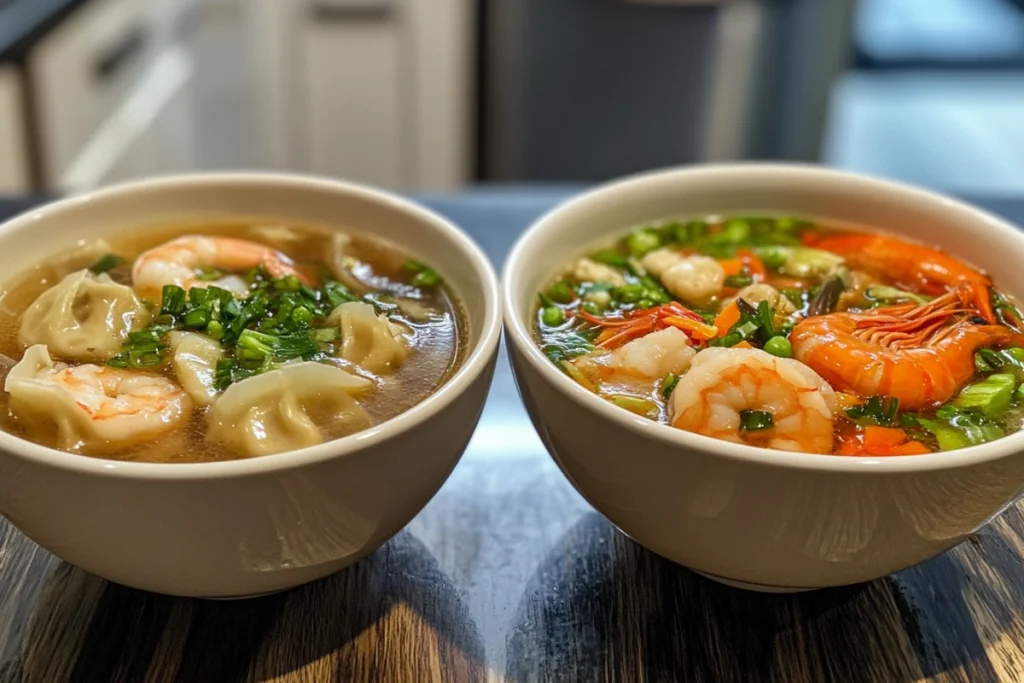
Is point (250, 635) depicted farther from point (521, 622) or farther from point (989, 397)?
point (989, 397)

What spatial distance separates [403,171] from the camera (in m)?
4.11

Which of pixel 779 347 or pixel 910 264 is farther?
pixel 910 264

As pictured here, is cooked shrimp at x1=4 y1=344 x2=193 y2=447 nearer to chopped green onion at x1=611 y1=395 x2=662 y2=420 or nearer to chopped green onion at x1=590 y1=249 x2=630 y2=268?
chopped green onion at x1=611 y1=395 x2=662 y2=420

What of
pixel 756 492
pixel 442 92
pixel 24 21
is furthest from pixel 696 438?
pixel 442 92

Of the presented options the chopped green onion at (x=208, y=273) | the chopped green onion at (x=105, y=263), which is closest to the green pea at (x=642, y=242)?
the chopped green onion at (x=208, y=273)

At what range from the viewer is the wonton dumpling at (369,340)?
1118 mm

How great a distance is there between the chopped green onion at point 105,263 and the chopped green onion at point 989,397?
103cm

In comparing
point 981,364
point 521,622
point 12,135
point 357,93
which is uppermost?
point 981,364

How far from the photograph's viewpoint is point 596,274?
1.35m

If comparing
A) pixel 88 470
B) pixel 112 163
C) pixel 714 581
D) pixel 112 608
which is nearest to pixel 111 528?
pixel 88 470

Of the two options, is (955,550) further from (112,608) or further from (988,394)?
(112,608)

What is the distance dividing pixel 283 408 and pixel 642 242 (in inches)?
24.0

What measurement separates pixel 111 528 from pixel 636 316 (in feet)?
2.13

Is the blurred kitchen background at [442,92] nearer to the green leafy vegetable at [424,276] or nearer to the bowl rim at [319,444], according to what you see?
the bowl rim at [319,444]
